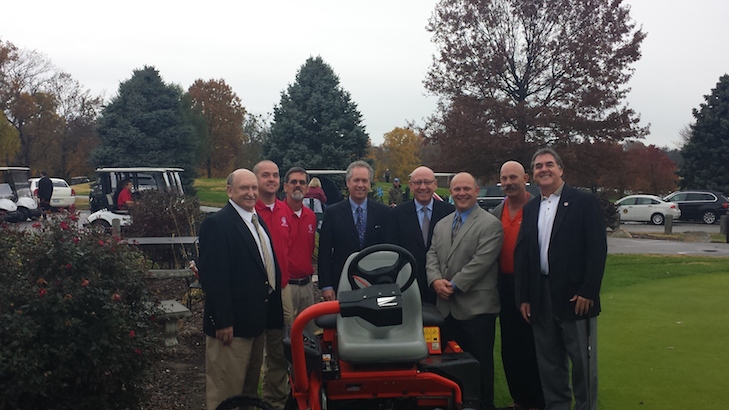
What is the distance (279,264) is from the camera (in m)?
4.76

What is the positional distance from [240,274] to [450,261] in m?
1.65

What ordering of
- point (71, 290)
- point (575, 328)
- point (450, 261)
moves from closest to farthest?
point (71, 290) < point (575, 328) < point (450, 261)

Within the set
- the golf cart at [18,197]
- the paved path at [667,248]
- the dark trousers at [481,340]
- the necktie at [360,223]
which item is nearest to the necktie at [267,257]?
the necktie at [360,223]

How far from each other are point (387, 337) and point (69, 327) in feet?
6.04

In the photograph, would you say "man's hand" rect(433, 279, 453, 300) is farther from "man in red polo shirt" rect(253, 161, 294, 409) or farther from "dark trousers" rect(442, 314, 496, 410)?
"man in red polo shirt" rect(253, 161, 294, 409)

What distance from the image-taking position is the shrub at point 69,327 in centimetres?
361

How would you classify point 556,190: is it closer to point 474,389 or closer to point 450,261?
point 450,261

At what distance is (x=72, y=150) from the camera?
180ft

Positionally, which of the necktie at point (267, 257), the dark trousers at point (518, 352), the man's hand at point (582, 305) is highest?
the necktie at point (267, 257)

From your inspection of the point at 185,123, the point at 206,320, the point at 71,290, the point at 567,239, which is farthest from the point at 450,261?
the point at 185,123

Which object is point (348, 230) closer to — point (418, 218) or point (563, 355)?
point (418, 218)

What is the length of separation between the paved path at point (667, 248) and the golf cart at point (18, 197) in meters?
18.9

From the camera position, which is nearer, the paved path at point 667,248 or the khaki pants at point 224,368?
the khaki pants at point 224,368

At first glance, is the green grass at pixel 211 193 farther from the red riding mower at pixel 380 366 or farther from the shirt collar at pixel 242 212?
the red riding mower at pixel 380 366
